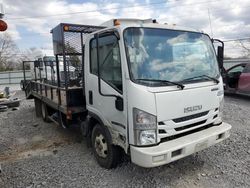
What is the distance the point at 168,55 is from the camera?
10.5 feet

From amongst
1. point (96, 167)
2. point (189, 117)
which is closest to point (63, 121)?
point (96, 167)

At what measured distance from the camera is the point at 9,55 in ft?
131

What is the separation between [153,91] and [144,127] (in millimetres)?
453

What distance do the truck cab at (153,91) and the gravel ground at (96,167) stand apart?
0.39 m

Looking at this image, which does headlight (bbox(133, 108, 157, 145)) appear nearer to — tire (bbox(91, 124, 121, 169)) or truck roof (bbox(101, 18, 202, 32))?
tire (bbox(91, 124, 121, 169))

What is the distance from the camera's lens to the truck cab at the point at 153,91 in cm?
287

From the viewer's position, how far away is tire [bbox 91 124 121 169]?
3.54 m

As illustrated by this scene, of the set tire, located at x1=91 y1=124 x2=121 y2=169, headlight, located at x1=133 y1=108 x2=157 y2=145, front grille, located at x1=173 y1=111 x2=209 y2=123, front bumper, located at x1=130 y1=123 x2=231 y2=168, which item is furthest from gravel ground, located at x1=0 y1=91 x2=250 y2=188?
front grille, located at x1=173 y1=111 x2=209 y2=123

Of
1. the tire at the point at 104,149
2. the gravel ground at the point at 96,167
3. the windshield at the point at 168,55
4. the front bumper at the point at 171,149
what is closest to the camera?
the front bumper at the point at 171,149

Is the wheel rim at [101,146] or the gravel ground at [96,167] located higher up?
the wheel rim at [101,146]

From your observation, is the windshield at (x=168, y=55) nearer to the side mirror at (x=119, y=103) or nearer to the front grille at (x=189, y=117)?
the side mirror at (x=119, y=103)

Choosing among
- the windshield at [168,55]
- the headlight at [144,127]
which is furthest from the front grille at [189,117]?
the windshield at [168,55]

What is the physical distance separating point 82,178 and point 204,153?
2.19 meters

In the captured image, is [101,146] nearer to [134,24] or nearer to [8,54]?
[134,24]
